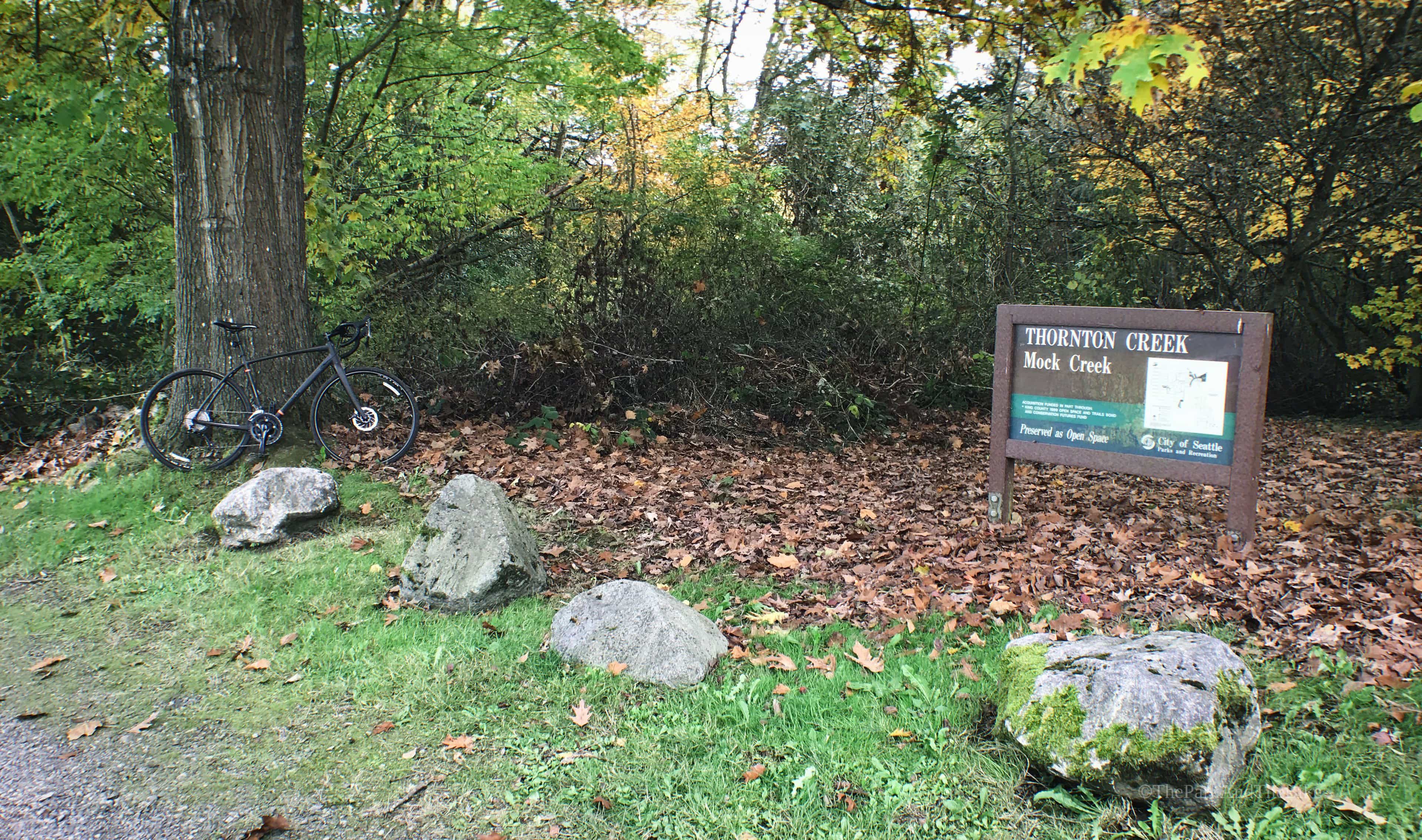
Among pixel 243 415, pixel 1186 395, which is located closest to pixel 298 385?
pixel 243 415

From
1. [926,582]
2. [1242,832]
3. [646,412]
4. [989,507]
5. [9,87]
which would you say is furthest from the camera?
[646,412]

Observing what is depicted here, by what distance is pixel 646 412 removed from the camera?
9.27m

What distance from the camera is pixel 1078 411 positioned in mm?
5980

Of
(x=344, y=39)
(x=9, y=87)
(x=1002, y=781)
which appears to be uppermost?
(x=344, y=39)

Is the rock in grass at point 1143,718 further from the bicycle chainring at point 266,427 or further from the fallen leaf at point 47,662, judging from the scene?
the bicycle chainring at point 266,427

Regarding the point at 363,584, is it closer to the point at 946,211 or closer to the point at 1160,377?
the point at 1160,377

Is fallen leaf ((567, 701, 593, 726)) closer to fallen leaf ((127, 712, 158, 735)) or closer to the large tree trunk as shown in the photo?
fallen leaf ((127, 712, 158, 735))

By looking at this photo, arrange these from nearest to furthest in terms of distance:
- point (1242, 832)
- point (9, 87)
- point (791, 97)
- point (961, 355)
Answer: point (1242, 832), point (9, 87), point (961, 355), point (791, 97)

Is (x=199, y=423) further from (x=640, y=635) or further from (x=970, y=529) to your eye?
(x=970, y=529)

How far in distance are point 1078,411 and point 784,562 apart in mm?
2158

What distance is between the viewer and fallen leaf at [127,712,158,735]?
3949 millimetres

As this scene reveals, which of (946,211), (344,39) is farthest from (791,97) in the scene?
(344,39)

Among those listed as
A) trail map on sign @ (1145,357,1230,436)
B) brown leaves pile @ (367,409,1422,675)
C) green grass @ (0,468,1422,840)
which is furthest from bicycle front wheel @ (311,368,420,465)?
trail map on sign @ (1145,357,1230,436)

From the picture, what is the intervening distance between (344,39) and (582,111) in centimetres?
390
